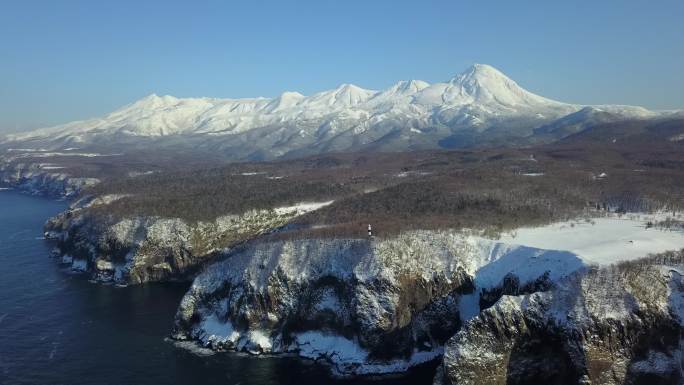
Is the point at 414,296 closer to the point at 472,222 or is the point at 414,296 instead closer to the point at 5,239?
the point at 472,222

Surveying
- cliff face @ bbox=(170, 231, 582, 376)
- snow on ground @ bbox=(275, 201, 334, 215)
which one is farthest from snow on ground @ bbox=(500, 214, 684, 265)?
snow on ground @ bbox=(275, 201, 334, 215)

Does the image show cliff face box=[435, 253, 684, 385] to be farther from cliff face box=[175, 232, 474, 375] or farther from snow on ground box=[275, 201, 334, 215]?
snow on ground box=[275, 201, 334, 215]

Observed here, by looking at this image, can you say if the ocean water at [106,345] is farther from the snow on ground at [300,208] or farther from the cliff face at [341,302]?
the snow on ground at [300,208]

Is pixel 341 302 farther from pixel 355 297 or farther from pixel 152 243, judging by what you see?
pixel 152 243

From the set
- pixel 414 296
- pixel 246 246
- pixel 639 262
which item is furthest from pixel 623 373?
pixel 246 246

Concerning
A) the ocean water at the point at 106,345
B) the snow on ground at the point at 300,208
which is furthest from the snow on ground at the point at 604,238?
the snow on ground at the point at 300,208
